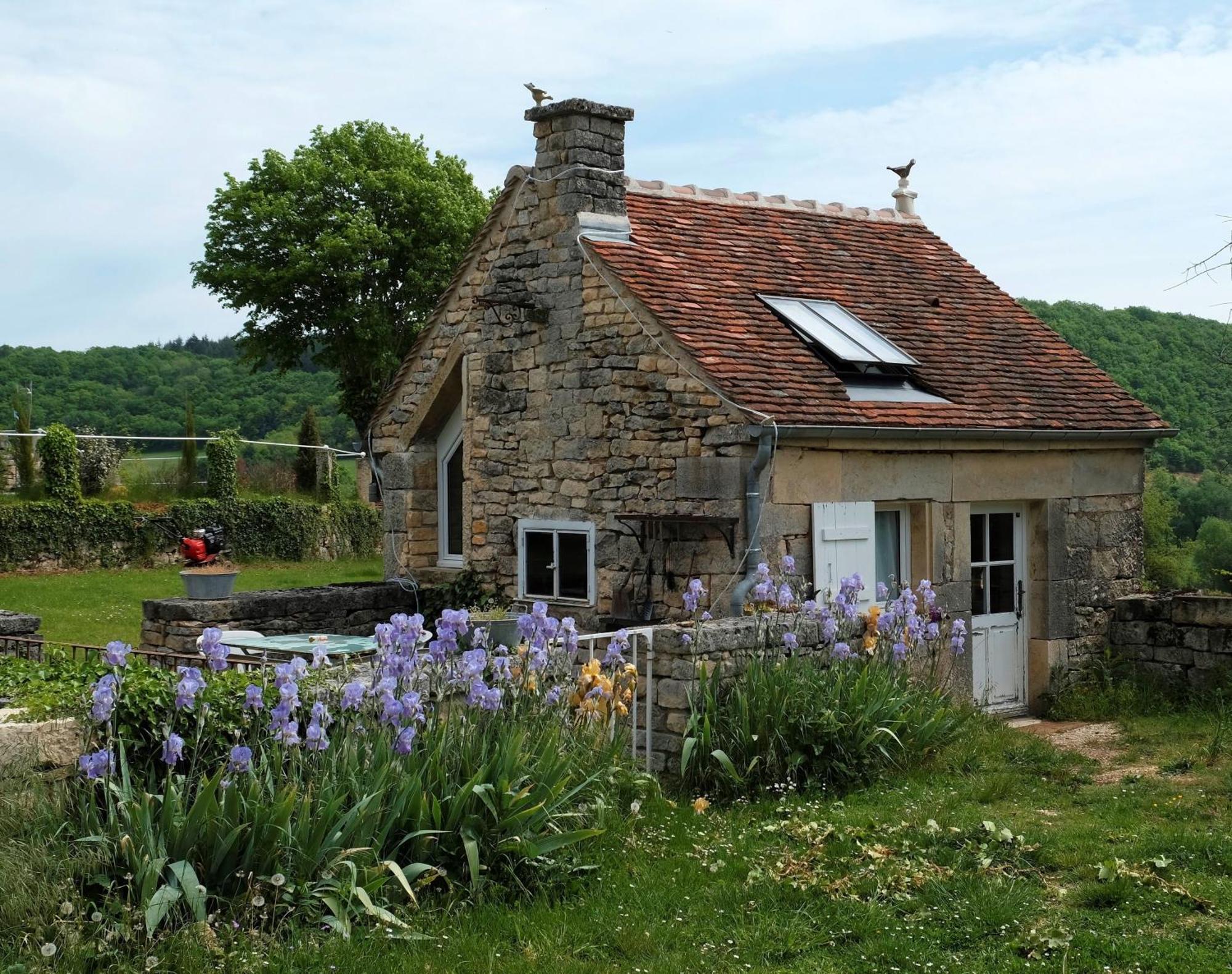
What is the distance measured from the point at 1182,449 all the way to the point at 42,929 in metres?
29.1

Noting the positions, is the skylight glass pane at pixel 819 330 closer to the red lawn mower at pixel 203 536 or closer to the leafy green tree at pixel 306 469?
the red lawn mower at pixel 203 536

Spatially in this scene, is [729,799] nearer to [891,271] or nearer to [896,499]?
[896,499]

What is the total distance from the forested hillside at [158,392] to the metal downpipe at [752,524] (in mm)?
33650

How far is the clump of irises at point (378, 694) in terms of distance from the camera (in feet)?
18.7

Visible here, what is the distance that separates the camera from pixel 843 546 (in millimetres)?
11117

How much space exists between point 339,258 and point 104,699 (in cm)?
3105

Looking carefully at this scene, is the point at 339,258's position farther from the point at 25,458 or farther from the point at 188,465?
the point at 25,458

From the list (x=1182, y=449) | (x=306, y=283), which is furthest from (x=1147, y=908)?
(x=306, y=283)

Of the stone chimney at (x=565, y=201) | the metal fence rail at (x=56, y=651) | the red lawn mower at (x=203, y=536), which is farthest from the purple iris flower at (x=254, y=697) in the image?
the red lawn mower at (x=203, y=536)

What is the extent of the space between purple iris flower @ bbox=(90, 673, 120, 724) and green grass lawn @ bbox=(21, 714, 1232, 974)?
951 mm

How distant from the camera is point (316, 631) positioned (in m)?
13.0

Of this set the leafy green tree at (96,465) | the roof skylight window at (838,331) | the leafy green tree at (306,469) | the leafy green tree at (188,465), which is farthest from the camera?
the leafy green tree at (306,469)

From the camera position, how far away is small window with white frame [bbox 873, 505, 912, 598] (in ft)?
38.7

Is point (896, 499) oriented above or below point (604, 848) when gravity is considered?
above
